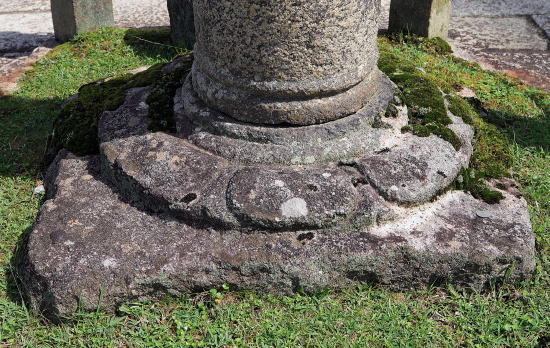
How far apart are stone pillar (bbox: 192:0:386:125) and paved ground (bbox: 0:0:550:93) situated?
295 centimetres

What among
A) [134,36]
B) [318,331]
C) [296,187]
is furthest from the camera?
[134,36]

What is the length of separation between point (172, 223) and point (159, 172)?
31 cm

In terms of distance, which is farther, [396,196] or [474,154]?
[474,154]

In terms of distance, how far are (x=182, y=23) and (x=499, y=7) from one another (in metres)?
4.16

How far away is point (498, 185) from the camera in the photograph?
3578 mm

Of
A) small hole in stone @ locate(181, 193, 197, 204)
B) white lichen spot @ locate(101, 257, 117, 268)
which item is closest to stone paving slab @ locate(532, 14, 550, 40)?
small hole in stone @ locate(181, 193, 197, 204)

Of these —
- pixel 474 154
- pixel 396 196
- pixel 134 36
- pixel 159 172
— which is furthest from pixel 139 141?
pixel 134 36

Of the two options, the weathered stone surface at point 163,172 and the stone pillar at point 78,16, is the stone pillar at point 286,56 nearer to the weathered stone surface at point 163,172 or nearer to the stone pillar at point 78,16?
the weathered stone surface at point 163,172

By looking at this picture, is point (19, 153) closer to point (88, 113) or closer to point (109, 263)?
point (88, 113)

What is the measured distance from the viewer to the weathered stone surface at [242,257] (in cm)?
296

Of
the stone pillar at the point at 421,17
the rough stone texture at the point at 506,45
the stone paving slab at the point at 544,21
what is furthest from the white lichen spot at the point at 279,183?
the stone paving slab at the point at 544,21

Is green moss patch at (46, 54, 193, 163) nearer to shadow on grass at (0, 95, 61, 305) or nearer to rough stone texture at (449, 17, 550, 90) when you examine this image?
shadow on grass at (0, 95, 61, 305)

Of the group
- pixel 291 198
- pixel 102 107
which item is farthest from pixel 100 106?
pixel 291 198

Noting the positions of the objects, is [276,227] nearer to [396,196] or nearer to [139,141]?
[396,196]
